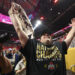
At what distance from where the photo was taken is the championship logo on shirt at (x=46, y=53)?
1.01 meters

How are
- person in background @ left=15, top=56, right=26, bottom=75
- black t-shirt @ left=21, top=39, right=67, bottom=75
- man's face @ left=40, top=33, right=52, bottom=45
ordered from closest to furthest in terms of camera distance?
black t-shirt @ left=21, top=39, right=67, bottom=75 → man's face @ left=40, top=33, right=52, bottom=45 → person in background @ left=15, top=56, right=26, bottom=75

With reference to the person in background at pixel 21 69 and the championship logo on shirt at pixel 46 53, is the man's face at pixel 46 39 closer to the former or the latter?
the championship logo on shirt at pixel 46 53

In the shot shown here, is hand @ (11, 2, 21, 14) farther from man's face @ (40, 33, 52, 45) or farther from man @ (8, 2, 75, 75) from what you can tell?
man's face @ (40, 33, 52, 45)

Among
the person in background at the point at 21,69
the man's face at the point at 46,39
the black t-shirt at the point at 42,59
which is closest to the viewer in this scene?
the black t-shirt at the point at 42,59

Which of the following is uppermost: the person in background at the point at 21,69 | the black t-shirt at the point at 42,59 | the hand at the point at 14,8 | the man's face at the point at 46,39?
the hand at the point at 14,8

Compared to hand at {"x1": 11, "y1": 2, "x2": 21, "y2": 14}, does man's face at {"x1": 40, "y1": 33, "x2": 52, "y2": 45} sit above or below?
below

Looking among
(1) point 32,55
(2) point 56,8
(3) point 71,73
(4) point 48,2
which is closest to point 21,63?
(3) point 71,73

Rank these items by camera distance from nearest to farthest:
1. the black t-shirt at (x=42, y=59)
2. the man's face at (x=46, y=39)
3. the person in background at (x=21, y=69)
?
the black t-shirt at (x=42, y=59) < the man's face at (x=46, y=39) < the person in background at (x=21, y=69)

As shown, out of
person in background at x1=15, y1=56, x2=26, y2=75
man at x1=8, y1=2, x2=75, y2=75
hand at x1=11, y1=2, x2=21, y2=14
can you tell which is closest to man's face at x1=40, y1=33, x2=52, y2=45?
man at x1=8, y1=2, x2=75, y2=75

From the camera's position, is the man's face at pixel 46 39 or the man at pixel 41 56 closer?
the man at pixel 41 56

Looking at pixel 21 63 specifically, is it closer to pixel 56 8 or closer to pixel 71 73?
pixel 71 73

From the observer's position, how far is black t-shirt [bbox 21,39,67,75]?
975 millimetres

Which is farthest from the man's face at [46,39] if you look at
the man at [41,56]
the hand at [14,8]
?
the hand at [14,8]

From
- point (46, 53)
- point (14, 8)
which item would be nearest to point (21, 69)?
point (46, 53)
